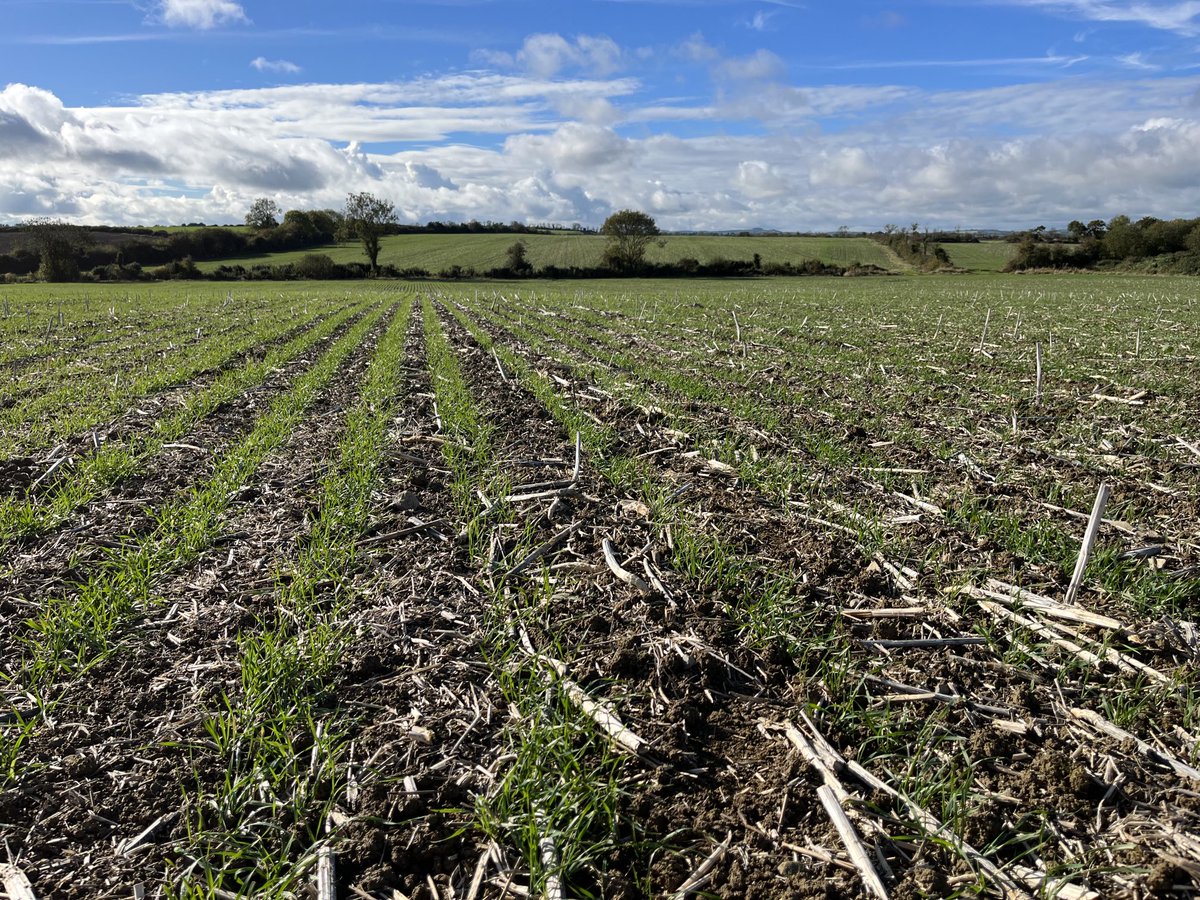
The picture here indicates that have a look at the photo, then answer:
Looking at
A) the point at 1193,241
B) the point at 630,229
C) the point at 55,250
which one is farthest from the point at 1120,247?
the point at 55,250

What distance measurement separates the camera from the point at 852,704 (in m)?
3.52

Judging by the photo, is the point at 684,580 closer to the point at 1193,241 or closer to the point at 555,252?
the point at 555,252

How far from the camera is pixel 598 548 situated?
5.53 m

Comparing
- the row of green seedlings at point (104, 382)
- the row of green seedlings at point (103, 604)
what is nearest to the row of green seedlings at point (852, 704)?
the row of green seedlings at point (103, 604)

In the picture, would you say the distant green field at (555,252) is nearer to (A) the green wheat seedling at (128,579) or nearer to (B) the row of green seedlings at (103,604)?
(A) the green wheat seedling at (128,579)

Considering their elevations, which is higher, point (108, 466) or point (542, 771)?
point (108, 466)

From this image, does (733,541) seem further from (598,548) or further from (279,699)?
(279,699)

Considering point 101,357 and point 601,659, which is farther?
point 101,357

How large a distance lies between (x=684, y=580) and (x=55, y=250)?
315 feet

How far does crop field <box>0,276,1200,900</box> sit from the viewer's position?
274cm

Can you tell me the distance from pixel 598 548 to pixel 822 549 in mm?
1766

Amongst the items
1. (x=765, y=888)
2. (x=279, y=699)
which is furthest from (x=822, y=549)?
(x=279, y=699)

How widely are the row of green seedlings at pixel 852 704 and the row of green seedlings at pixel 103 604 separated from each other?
3.76 m

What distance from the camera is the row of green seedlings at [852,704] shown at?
2.92 meters
